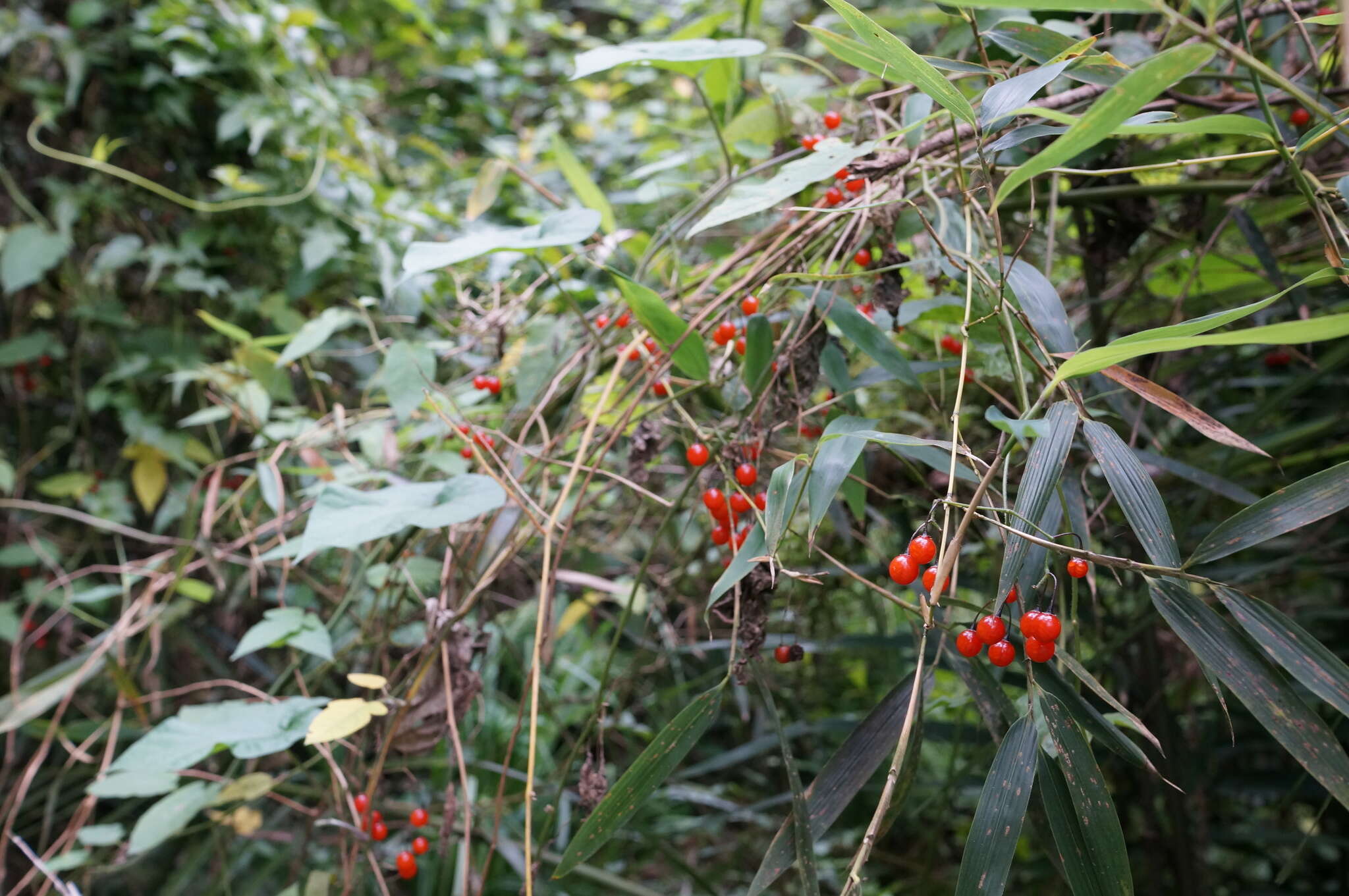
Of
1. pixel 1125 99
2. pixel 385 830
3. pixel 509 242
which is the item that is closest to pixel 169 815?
pixel 385 830

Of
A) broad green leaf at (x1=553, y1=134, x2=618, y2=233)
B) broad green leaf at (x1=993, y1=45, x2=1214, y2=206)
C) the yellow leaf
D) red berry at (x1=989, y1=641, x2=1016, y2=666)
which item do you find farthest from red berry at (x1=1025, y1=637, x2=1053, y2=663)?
broad green leaf at (x1=553, y1=134, x2=618, y2=233)

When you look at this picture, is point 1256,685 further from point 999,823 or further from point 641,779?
point 641,779

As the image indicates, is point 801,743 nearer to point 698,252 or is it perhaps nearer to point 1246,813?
point 1246,813

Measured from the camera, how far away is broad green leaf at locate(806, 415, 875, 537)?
415mm

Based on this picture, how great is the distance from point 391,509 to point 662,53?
0.45 m

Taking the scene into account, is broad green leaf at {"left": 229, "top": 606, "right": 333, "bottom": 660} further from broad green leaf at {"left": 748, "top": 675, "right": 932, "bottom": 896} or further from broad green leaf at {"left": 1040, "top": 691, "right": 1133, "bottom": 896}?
broad green leaf at {"left": 1040, "top": 691, "right": 1133, "bottom": 896}

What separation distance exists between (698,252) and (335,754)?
0.80 m

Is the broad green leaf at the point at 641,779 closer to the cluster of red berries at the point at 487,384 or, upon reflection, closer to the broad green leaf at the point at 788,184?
the broad green leaf at the point at 788,184

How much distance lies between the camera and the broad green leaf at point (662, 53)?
64cm

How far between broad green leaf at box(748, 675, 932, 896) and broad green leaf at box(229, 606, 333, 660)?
1.52 feet

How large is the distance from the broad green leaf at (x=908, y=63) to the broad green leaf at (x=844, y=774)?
1.11 ft

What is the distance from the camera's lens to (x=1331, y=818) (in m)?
1.11

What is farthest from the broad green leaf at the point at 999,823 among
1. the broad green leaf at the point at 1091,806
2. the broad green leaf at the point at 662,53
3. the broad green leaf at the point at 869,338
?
the broad green leaf at the point at 662,53

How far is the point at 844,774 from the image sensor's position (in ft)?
1.58
